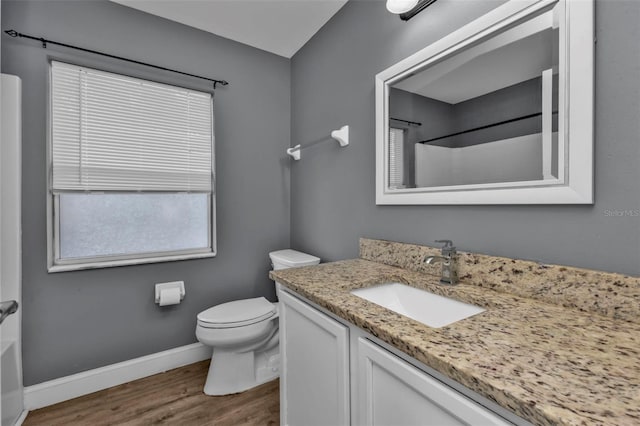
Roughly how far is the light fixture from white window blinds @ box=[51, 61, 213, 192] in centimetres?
145

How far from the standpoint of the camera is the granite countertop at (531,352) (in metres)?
0.45

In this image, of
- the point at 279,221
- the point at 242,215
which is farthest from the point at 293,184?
the point at 242,215

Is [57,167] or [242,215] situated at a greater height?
[57,167]

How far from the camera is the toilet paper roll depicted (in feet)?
6.20

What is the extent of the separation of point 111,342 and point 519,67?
2561mm

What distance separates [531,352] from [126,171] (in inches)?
86.7

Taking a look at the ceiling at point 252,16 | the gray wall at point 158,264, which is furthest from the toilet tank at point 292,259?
the ceiling at point 252,16

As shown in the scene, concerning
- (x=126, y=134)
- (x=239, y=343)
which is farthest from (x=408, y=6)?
(x=239, y=343)

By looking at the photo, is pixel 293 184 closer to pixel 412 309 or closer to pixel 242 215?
pixel 242 215

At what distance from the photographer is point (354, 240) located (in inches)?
69.9

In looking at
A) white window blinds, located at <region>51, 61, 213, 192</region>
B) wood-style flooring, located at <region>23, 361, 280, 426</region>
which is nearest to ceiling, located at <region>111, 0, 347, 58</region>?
white window blinds, located at <region>51, 61, 213, 192</region>

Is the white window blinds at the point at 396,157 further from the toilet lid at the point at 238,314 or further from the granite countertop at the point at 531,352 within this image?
the toilet lid at the point at 238,314

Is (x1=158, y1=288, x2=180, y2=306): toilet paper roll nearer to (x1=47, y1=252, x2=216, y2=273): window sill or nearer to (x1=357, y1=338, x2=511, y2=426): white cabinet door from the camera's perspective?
(x1=47, y1=252, x2=216, y2=273): window sill

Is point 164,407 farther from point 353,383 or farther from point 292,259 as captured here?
point 353,383
